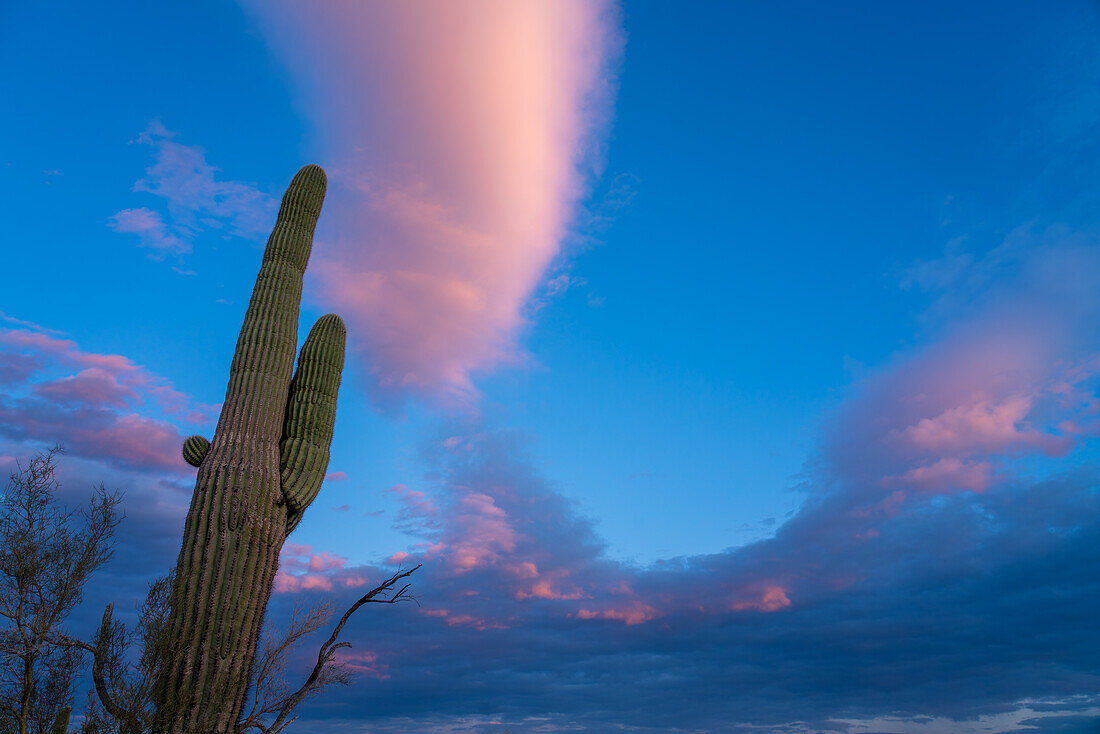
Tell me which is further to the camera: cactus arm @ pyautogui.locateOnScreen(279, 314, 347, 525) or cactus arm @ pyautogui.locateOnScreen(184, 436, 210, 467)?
cactus arm @ pyautogui.locateOnScreen(279, 314, 347, 525)

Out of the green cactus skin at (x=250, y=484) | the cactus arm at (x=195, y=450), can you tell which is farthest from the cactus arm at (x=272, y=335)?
the cactus arm at (x=195, y=450)

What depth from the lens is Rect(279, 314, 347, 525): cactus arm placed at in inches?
434

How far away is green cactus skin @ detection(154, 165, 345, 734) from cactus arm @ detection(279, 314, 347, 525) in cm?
2

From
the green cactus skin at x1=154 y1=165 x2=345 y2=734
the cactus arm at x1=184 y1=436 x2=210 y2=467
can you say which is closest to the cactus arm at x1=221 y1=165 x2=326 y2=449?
the green cactus skin at x1=154 y1=165 x2=345 y2=734

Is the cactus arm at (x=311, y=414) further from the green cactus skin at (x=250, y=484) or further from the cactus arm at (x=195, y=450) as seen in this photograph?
the cactus arm at (x=195, y=450)

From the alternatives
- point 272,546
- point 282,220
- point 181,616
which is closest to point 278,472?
point 272,546

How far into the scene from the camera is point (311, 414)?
11.6m

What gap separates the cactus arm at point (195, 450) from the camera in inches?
418

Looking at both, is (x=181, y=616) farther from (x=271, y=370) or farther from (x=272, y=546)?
(x=271, y=370)

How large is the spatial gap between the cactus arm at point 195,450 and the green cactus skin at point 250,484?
0.02 metres

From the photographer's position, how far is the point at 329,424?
38.9 feet

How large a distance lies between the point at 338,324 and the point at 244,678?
20.1 feet

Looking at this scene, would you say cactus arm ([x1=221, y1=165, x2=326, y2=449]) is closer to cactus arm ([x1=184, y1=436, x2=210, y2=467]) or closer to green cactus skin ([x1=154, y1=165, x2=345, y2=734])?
green cactus skin ([x1=154, y1=165, x2=345, y2=734])

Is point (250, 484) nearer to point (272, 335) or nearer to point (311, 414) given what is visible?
point (311, 414)
